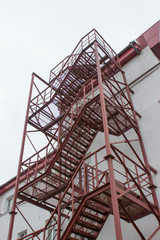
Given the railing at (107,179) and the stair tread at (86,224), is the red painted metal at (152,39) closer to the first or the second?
the railing at (107,179)

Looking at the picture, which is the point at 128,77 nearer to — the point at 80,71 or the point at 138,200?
the point at 80,71

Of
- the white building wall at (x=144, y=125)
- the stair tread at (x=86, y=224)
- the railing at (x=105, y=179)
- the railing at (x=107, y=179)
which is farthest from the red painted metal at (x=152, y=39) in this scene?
the stair tread at (x=86, y=224)

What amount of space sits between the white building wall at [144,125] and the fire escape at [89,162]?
408 millimetres

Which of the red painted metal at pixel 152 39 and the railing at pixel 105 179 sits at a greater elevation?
the red painted metal at pixel 152 39

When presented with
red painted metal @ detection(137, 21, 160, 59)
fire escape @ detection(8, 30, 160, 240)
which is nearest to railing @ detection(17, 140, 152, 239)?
fire escape @ detection(8, 30, 160, 240)

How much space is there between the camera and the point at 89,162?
45.5 ft

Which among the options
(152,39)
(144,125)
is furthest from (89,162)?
(152,39)

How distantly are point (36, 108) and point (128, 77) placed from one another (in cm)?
554

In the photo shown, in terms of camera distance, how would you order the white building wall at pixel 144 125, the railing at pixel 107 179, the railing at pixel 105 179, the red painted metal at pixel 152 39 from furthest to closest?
the red painted metal at pixel 152 39 → the white building wall at pixel 144 125 → the railing at pixel 105 179 → the railing at pixel 107 179

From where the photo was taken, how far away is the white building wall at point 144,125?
958 cm

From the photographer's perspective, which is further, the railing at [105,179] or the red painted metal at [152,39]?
the red painted metal at [152,39]

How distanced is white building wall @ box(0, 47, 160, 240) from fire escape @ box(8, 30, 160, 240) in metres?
0.41

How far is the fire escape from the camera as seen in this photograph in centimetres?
791

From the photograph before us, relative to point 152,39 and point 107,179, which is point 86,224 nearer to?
point 107,179
